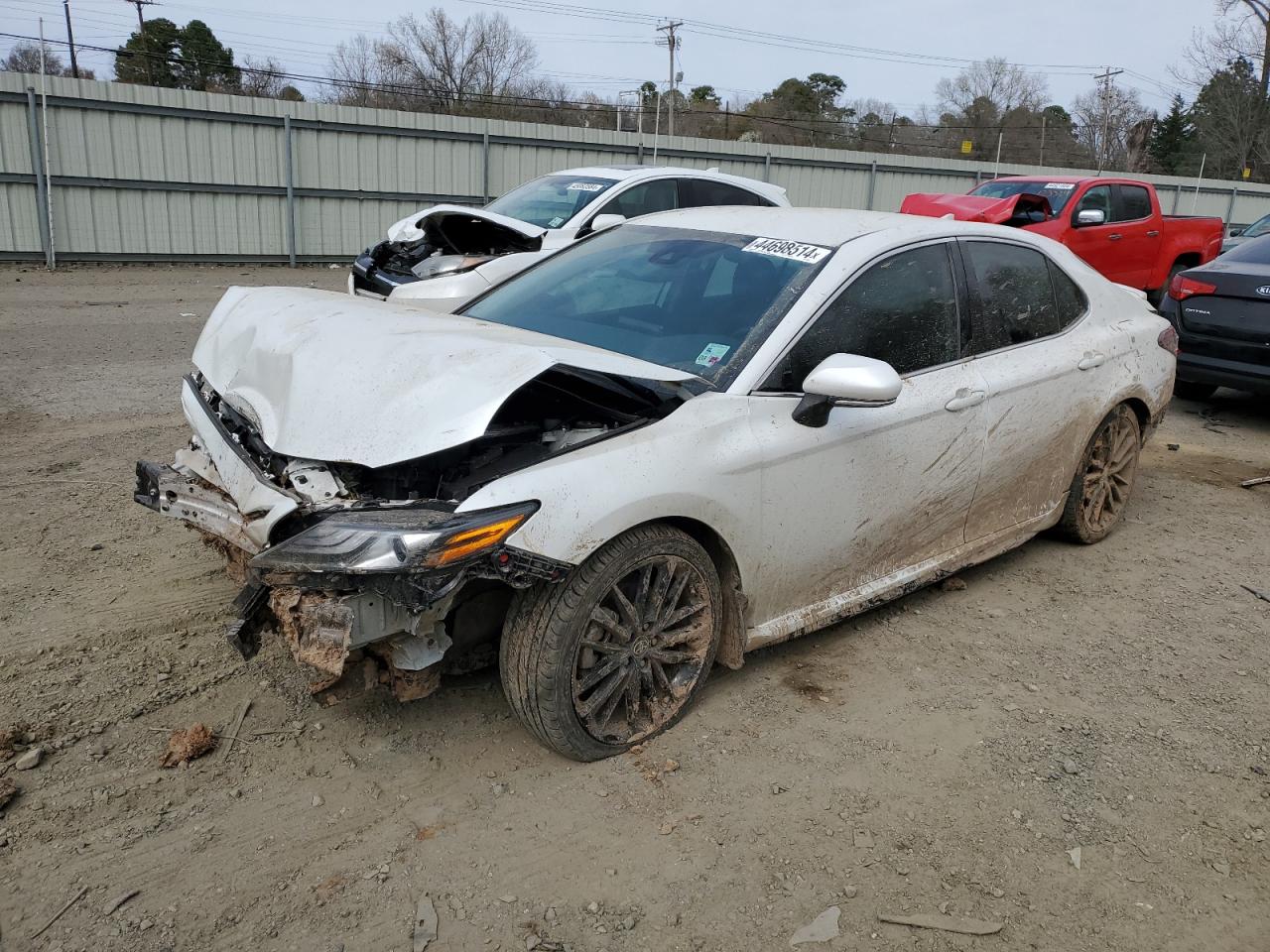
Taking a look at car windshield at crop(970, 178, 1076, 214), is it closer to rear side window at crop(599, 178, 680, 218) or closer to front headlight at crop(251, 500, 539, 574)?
rear side window at crop(599, 178, 680, 218)

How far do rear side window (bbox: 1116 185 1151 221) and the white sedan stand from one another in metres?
9.75

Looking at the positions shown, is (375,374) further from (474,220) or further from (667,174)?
(667,174)

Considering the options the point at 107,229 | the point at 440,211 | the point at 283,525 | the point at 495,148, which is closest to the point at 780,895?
the point at 283,525

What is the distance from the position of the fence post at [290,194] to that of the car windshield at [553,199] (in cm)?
809

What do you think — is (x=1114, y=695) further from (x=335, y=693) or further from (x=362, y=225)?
(x=362, y=225)

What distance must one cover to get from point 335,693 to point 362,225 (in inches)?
646

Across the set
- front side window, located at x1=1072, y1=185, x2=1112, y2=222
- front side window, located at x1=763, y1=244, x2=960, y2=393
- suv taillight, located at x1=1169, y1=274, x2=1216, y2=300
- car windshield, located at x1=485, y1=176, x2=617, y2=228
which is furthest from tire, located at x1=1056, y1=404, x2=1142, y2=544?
front side window, located at x1=1072, y1=185, x2=1112, y2=222

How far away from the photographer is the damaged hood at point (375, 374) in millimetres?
2850

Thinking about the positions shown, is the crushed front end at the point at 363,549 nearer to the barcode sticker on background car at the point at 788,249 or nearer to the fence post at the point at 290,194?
the barcode sticker on background car at the point at 788,249

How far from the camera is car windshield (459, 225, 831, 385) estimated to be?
3.56 meters

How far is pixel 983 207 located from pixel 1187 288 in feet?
14.1

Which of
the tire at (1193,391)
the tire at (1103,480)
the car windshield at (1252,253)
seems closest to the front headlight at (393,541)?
the tire at (1103,480)

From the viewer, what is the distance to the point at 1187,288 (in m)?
8.18

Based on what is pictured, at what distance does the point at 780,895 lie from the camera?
2.65 m
